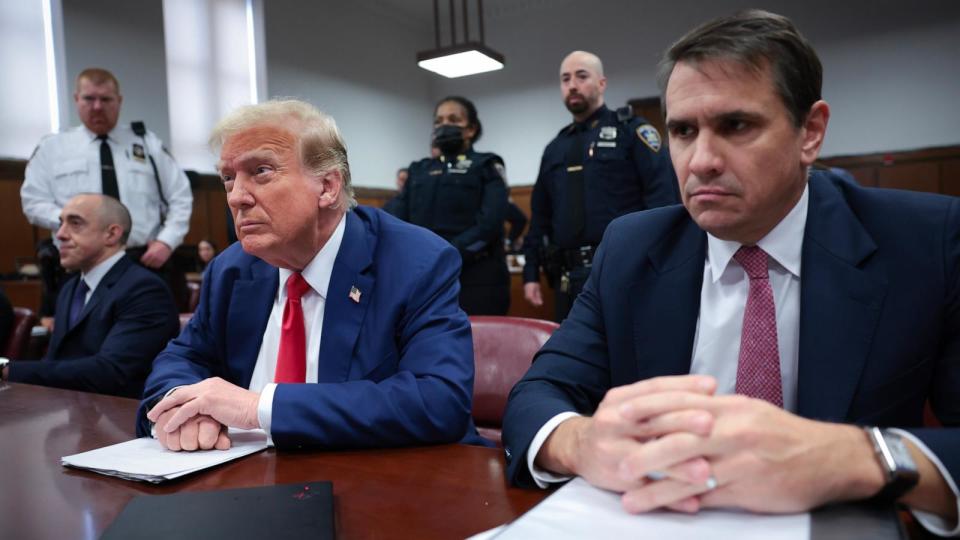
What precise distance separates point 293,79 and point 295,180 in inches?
322

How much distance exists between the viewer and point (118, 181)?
13.0ft

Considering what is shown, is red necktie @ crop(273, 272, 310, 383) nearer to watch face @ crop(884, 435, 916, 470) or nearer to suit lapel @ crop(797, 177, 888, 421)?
suit lapel @ crop(797, 177, 888, 421)

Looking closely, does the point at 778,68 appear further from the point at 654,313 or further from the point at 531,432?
the point at 531,432

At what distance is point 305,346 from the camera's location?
4.73ft

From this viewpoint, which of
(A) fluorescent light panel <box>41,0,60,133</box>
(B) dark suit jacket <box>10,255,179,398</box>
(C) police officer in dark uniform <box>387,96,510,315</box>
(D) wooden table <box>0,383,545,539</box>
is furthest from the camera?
(A) fluorescent light panel <box>41,0,60,133</box>

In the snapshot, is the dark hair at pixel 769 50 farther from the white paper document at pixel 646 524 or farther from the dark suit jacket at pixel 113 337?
the dark suit jacket at pixel 113 337

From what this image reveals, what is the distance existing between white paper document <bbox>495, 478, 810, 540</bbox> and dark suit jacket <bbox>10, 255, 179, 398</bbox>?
205cm

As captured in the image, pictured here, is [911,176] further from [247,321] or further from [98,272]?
[247,321]

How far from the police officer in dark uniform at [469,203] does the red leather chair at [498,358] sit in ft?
6.44

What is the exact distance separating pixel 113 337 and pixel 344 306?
1422mm

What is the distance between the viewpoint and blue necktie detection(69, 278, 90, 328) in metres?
2.62

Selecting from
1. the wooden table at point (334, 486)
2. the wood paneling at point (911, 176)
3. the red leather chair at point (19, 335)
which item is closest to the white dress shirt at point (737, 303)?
the wooden table at point (334, 486)

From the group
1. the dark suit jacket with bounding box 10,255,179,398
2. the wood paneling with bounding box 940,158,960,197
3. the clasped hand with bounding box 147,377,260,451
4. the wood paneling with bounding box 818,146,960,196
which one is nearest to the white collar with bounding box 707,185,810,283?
the clasped hand with bounding box 147,377,260,451

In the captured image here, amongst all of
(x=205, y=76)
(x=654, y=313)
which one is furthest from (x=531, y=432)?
(x=205, y=76)
